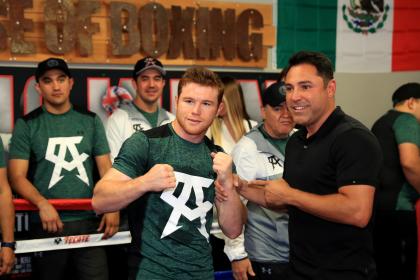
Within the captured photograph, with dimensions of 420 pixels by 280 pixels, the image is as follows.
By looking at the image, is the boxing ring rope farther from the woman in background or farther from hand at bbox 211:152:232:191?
hand at bbox 211:152:232:191

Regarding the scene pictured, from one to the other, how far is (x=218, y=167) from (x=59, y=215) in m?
1.92

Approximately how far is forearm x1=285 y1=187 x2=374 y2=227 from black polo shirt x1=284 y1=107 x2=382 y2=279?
0.07 m

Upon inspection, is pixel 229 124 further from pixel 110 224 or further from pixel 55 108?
pixel 55 108

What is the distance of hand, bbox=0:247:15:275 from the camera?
3.44m

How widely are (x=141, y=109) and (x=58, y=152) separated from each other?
0.93m

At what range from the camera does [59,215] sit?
148 inches

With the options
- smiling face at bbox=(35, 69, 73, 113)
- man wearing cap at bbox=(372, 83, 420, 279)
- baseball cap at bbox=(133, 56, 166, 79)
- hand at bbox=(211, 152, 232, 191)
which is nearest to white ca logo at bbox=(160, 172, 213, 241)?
hand at bbox=(211, 152, 232, 191)

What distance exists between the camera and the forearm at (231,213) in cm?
246

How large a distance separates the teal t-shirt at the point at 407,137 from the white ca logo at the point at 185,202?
2.45m

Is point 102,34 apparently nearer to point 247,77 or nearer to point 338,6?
point 247,77

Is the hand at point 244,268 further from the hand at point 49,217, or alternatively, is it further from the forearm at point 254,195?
the hand at point 49,217

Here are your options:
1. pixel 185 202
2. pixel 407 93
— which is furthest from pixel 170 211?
pixel 407 93

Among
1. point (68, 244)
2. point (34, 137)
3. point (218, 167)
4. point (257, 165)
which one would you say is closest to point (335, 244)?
point (218, 167)

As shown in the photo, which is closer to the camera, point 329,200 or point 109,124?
point 329,200
